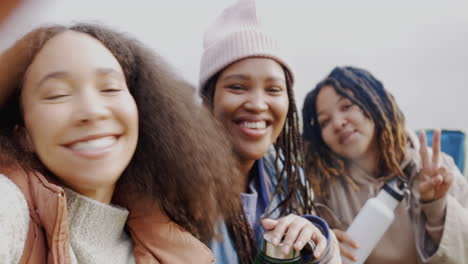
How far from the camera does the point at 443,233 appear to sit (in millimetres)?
1218

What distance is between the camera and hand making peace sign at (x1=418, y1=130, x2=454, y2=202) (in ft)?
4.07

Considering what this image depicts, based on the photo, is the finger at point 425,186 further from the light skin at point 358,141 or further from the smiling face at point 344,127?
the smiling face at point 344,127

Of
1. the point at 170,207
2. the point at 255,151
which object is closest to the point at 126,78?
the point at 170,207

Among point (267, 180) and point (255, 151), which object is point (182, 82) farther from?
point (267, 180)

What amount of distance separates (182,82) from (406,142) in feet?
3.13

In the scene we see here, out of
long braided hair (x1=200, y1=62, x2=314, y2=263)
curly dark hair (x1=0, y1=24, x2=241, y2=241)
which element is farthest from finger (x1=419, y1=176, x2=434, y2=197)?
Result: curly dark hair (x1=0, y1=24, x2=241, y2=241)

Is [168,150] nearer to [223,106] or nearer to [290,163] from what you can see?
[223,106]

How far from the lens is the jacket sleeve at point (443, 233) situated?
1.22m

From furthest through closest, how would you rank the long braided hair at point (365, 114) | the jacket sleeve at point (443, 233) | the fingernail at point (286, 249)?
the long braided hair at point (365, 114) → the jacket sleeve at point (443, 233) → the fingernail at point (286, 249)

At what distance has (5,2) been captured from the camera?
0.22 m

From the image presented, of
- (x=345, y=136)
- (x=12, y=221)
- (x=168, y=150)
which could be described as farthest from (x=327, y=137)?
(x=12, y=221)

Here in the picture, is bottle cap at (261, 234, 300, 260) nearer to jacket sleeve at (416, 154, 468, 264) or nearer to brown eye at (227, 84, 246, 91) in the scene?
brown eye at (227, 84, 246, 91)

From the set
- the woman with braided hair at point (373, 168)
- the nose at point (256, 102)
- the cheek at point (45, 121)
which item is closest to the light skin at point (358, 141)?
the woman with braided hair at point (373, 168)

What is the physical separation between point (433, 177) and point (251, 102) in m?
0.74
